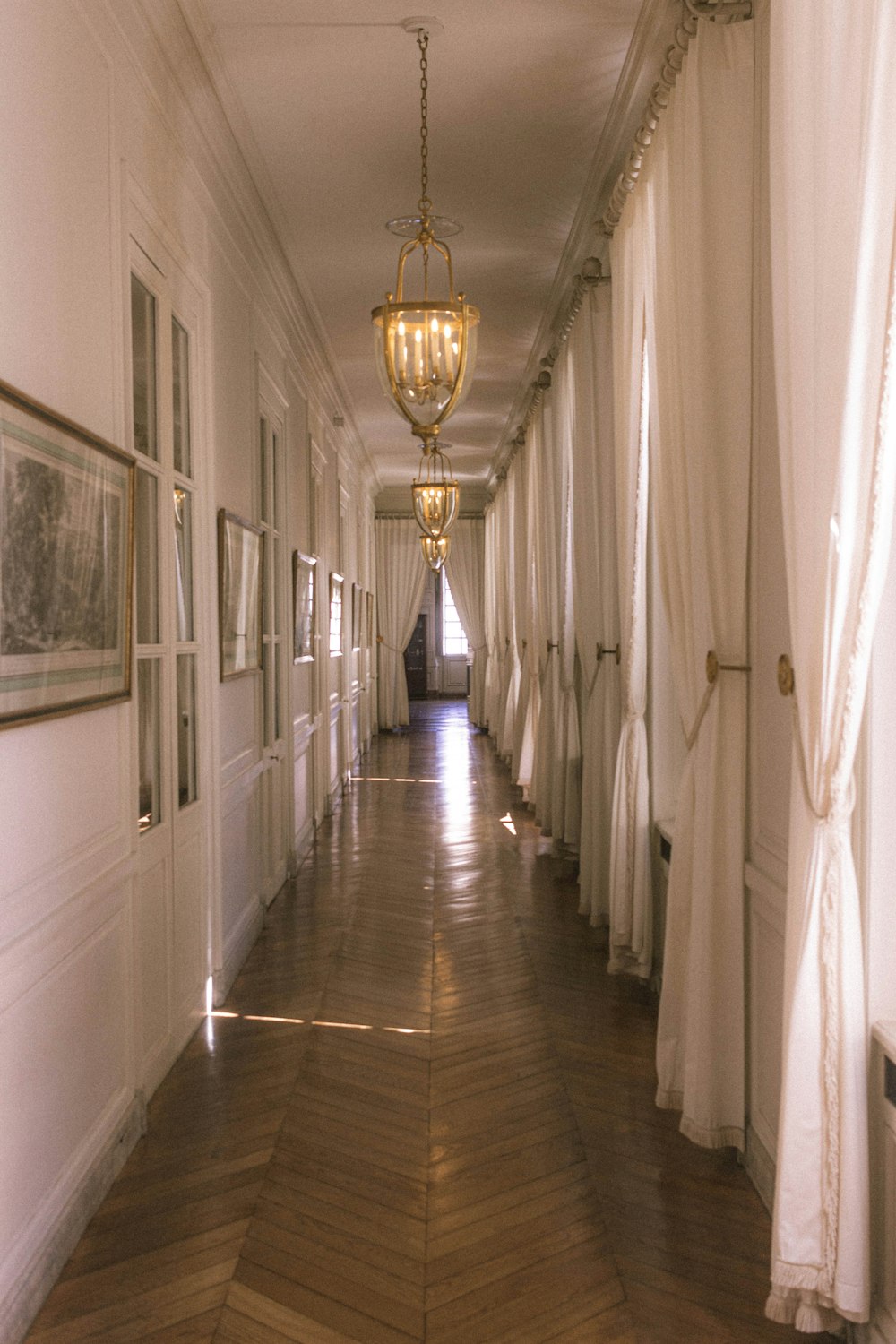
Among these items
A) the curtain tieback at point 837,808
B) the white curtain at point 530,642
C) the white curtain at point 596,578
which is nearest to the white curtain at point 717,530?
the curtain tieback at point 837,808

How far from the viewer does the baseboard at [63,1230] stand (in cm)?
227

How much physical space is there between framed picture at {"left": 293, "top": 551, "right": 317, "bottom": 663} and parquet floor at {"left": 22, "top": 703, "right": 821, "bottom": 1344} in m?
2.41

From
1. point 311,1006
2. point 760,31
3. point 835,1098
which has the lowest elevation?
point 311,1006

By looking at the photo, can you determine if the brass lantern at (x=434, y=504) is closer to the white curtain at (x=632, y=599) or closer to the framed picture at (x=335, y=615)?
the framed picture at (x=335, y=615)

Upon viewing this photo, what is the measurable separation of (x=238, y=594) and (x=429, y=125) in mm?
2048

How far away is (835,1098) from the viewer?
212 cm

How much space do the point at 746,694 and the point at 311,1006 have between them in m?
2.20

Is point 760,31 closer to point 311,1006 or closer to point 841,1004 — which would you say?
point 841,1004

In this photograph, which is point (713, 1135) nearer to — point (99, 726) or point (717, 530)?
point (717, 530)

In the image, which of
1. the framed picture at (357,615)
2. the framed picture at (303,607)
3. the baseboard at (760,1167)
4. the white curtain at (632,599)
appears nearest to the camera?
the baseboard at (760,1167)

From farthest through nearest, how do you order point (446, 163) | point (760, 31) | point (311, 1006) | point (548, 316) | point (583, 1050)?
point (548, 316) → point (446, 163) → point (311, 1006) → point (583, 1050) → point (760, 31)

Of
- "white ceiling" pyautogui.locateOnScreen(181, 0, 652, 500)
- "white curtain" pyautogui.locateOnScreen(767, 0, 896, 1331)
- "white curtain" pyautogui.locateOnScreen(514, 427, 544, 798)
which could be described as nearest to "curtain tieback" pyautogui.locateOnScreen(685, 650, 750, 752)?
"white curtain" pyautogui.locateOnScreen(767, 0, 896, 1331)

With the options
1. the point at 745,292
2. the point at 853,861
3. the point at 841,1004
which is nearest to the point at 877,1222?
the point at 841,1004

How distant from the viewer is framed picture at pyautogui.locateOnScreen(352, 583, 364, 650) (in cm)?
1228
